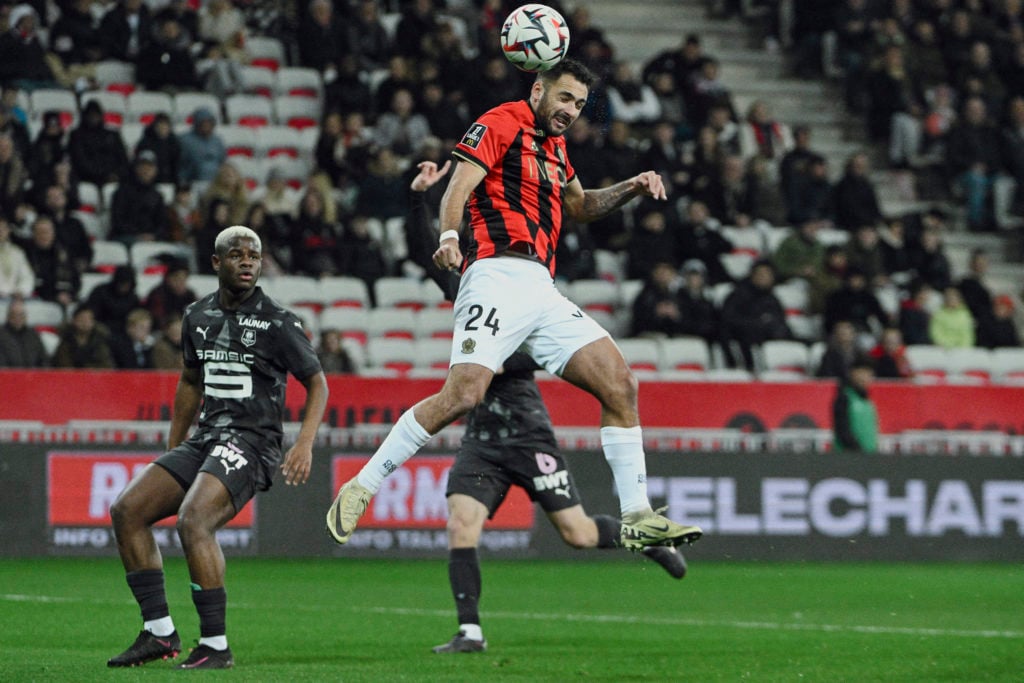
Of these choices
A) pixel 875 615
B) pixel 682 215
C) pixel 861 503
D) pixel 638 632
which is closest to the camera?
pixel 638 632

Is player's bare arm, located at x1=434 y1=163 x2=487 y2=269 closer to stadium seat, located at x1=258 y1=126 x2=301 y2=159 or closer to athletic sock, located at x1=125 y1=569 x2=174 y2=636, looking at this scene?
athletic sock, located at x1=125 y1=569 x2=174 y2=636

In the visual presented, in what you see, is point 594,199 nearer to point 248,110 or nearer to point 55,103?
point 55,103

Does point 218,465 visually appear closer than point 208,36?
Yes

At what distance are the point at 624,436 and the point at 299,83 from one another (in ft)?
48.5

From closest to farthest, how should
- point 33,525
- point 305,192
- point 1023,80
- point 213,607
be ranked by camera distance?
1. point 213,607
2. point 33,525
3. point 305,192
4. point 1023,80

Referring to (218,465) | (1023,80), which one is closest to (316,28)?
(1023,80)

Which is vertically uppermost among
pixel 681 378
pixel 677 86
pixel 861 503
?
pixel 677 86

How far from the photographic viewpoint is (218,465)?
27.5 ft

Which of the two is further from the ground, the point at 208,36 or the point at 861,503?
the point at 208,36

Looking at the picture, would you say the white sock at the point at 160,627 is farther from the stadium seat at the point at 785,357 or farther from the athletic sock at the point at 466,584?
the stadium seat at the point at 785,357

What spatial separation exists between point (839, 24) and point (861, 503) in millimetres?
10824

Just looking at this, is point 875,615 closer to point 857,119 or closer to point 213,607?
point 213,607

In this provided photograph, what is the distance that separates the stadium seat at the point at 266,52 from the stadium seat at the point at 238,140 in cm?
142

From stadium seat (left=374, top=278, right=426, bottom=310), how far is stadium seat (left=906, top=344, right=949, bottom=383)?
19.8 ft
